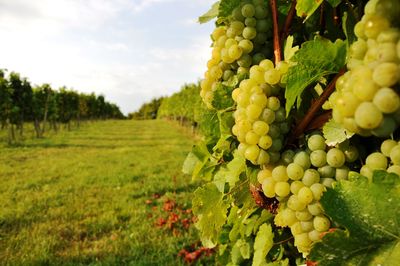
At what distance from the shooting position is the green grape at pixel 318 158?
3.92 ft

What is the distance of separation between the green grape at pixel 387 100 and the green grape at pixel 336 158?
0.35 metres

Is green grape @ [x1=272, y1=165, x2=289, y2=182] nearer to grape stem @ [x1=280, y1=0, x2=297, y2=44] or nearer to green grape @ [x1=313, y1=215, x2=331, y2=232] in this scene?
green grape @ [x1=313, y1=215, x2=331, y2=232]

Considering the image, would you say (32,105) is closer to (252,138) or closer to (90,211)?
(90,211)

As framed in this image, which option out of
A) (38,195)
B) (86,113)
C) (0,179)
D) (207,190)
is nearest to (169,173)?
(38,195)

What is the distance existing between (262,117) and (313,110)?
0.16m

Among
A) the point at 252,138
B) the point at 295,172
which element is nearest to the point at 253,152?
the point at 252,138

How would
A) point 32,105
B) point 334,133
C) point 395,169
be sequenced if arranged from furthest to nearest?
point 32,105, point 334,133, point 395,169

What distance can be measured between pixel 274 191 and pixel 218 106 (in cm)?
48

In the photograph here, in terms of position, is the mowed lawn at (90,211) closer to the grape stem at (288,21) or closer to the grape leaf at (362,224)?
the grape stem at (288,21)

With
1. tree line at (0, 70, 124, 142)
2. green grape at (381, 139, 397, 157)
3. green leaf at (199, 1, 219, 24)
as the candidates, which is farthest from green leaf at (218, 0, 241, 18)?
tree line at (0, 70, 124, 142)

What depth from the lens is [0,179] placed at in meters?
11.9

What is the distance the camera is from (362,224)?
103 centimetres

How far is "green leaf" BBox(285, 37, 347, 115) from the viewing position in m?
1.13

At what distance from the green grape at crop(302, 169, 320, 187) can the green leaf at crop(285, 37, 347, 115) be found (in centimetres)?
21
